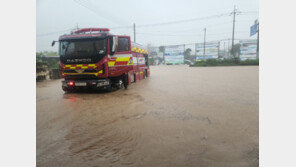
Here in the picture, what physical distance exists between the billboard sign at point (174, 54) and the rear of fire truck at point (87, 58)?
115 feet

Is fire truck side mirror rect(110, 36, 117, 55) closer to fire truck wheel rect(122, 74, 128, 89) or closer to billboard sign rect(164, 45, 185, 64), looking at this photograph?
fire truck wheel rect(122, 74, 128, 89)

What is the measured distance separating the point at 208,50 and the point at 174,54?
25.6 feet

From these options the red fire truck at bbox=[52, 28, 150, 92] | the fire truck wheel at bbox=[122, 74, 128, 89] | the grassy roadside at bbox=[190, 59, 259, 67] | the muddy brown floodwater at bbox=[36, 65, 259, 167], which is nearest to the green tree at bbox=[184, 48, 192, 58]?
the grassy roadside at bbox=[190, 59, 259, 67]

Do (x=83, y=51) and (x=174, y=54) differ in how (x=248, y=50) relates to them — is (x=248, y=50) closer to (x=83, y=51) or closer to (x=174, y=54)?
(x=174, y=54)

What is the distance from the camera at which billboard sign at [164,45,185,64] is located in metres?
40.4

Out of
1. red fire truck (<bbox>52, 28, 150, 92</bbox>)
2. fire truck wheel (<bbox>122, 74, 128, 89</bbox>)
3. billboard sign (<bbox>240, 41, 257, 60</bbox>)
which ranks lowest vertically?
fire truck wheel (<bbox>122, 74, 128, 89</bbox>)

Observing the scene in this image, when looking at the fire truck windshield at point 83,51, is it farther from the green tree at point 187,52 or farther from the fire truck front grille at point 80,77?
the green tree at point 187,52

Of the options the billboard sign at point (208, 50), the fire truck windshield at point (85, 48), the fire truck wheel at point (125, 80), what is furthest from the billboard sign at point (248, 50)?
the fire truck windshield at point (85, 48)

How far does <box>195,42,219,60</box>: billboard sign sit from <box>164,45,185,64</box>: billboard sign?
3.81 metres

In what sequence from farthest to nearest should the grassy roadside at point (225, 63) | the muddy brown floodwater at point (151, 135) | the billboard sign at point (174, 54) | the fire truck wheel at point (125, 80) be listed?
the billboard sign at point (174, 54)
the grassy roadside at point (225, 63)
the fire truck wheel at point (125, 80)
the muddy brown floodwater at point (151, 135)

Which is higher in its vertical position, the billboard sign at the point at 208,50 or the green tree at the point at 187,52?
the green tree at the point at 187,52

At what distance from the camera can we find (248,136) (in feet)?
9.78

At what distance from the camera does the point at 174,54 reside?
135 feet

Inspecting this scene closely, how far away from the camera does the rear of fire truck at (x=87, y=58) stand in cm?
683
